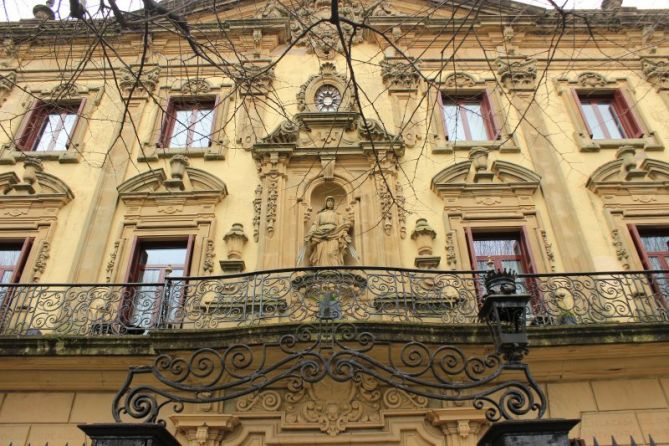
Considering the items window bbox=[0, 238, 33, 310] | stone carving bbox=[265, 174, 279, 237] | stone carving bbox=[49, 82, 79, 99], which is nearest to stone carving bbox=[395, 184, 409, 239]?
stone carving bbox=[265, 174, 279, 237]

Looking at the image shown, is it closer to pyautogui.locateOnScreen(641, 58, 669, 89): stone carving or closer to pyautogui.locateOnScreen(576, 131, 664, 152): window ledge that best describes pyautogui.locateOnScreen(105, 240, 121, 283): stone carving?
pyautogui.locateOnScreen(576, 131, 664, 152): window ledge

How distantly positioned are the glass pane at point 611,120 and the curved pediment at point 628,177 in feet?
4.51

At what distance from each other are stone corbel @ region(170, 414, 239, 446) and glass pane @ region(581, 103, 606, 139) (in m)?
10.2

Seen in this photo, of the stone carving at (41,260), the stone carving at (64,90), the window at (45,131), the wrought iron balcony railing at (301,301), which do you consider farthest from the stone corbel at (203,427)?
the window at (45,131)

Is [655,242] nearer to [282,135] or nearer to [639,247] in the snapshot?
[639,247]

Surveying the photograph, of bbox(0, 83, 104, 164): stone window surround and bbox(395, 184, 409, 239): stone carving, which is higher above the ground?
bbox(0, 83, 104, 164): stone window surround

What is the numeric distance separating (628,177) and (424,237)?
4649mm

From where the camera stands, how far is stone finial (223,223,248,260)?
10.2 metres

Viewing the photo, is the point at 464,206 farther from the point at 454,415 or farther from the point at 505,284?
the point at 505,284

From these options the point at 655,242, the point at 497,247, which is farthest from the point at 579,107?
the point at 497,247

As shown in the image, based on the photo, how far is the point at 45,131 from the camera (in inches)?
506

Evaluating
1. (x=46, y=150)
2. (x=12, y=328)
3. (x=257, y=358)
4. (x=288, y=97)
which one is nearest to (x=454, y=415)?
(x=257, y=358)

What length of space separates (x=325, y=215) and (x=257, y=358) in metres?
3.38

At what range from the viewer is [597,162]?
11586mm
